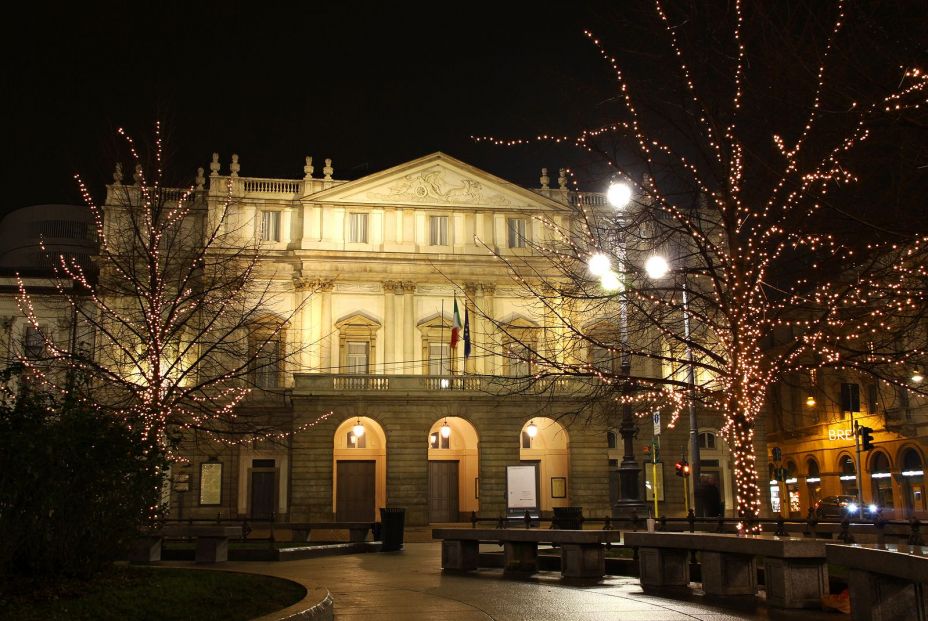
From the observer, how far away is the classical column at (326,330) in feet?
157

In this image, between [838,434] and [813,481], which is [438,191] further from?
[813,481]

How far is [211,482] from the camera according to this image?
46594 millimetres

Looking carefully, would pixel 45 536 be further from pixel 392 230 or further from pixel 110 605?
pixel 392 230

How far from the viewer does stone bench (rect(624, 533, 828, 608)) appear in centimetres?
1177

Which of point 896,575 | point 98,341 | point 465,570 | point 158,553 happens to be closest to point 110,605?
point 896,575

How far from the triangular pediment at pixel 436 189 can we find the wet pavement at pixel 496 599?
109 ft

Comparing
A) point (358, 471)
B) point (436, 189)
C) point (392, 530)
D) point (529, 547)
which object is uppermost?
point (436, 189)

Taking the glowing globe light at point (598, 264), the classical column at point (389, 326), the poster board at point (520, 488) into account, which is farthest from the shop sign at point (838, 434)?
the glowing globe light at point (598, 264)

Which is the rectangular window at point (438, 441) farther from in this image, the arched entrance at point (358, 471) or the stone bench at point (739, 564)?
the stone bench at point (739, 564)

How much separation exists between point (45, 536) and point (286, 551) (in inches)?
441

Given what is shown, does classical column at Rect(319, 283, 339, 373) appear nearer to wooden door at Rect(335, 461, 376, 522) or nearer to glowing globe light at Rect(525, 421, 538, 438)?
wooden door at Rect(335, 461, 376, 522)

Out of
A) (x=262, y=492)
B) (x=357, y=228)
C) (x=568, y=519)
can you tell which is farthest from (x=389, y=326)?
(x=568, y=519)

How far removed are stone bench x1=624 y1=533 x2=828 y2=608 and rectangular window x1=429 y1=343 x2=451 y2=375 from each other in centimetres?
3358

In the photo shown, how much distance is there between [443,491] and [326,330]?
9791 mm
